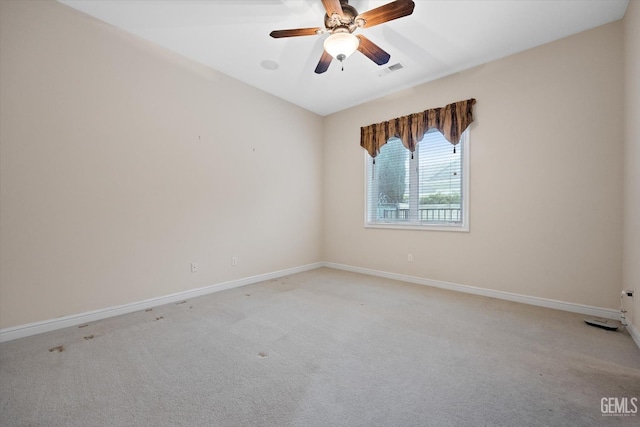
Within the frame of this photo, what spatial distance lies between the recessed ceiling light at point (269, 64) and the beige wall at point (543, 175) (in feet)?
6.83

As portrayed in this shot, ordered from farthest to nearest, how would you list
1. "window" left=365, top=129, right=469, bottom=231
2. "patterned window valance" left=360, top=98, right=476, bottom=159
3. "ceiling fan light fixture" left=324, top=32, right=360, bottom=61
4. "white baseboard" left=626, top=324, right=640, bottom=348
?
1. "window" left=365, top=129, right=469, bottom=231
2. "patterned window valance" left=360, top=98, right=476, bottom=159
3. "ceiling fan light fixture" left=324, top=32, right=360, bottom=61
4. "white baseboard" left=626, top=324, right=640, bottom=348

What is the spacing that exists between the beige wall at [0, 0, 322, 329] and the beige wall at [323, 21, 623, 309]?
9.13 ft

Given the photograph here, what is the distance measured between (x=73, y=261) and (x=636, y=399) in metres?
4.26

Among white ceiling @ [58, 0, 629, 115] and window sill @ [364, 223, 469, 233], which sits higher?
white ceiling @ [58, 0, 629, 115]

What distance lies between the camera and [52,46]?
93.1 inches

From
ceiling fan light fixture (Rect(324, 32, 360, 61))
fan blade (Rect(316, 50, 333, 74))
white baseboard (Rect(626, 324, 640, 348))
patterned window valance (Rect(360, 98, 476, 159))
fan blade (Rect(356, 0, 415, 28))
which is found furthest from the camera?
patterned window valance (Rect(360, 98, 476, 159))

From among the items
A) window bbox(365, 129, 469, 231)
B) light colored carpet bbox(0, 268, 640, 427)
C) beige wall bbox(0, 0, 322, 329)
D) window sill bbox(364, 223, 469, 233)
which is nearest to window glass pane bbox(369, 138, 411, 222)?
Result: window bbox(365, 129, 469, 231)

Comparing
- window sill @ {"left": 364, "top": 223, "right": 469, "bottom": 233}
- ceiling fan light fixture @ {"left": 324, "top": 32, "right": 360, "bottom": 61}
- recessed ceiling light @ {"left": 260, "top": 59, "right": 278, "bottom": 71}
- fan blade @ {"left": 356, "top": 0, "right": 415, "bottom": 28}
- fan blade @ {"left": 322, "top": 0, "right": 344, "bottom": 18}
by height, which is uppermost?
recessed ceiling light @ {"left": 260, "top": 59, "right": 278, "bottom": 71}

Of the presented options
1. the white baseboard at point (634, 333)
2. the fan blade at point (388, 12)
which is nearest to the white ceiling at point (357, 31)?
the fan blade at point (388, 12)

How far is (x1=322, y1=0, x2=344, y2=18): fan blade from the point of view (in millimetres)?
1959

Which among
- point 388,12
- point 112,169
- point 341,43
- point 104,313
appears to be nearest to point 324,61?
point 341,43

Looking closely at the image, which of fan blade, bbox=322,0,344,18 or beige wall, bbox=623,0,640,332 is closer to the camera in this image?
fan blade, bbox=322,0,344,18

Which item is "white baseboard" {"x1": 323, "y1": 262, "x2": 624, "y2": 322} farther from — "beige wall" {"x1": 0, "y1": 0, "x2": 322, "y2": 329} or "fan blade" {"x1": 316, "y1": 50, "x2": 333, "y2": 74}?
"fan blade" {"x1": 316, "y1": 50, "x2": 333, "y2": 74}

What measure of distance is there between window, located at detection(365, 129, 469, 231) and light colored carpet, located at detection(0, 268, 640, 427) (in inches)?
55.7
